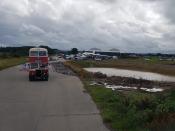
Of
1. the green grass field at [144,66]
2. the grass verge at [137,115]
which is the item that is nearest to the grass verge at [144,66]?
the green grass field at [144,66]

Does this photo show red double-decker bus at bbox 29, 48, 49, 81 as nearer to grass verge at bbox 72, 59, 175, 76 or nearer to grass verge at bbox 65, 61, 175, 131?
grass verge at bbox 65, 61, 175, 131

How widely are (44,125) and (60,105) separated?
5090mm

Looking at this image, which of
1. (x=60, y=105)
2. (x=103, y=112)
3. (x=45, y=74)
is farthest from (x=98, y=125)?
(x=45, y=74)

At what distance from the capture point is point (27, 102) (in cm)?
1886

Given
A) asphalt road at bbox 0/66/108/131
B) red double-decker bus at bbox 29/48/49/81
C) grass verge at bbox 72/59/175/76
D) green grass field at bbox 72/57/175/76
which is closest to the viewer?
asphalt road at bbox 0/66/108/131

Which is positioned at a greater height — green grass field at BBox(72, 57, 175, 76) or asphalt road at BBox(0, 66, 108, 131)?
asphalt road at BBox(0, 66, 108, 131)

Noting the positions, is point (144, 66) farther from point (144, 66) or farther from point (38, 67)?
point (38, 67)

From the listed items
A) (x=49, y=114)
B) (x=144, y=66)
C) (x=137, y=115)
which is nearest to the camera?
(x=137, y=115)

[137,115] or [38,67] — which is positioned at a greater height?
[137,115]

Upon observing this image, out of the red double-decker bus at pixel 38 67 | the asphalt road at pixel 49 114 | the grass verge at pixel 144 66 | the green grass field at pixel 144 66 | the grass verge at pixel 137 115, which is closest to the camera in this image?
the grass verge at pixel 137 115

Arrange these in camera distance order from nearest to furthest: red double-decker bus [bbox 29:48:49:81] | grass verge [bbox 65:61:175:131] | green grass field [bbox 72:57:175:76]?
grass verge [bbox 65:61:175:131]
red double-decker bus [bbox 29:48:49:81]
green grass field [bbox 72:57:175:76]

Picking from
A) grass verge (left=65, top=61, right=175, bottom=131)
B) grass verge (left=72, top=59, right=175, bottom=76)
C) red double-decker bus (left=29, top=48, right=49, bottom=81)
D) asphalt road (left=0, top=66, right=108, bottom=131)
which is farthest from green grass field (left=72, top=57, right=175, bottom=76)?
grass verge (left=65, top=61, right=175, bottom=131)

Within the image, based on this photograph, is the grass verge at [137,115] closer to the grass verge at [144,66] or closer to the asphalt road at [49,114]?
the asphalt road at [49,114]

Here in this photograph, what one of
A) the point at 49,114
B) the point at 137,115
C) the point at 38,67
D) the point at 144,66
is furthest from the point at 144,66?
the point at 137,115
